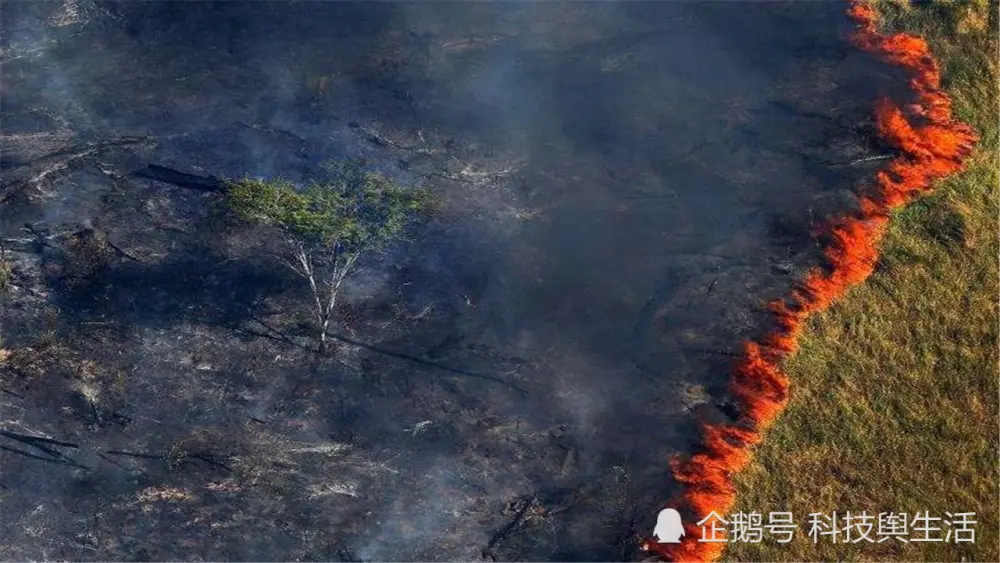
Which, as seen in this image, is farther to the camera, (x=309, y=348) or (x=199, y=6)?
(x=199, y=6)

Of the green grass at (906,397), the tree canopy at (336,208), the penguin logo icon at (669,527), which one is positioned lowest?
the penguin logo icon at (669,527)

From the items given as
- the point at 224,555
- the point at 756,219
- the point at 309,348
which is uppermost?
the point at 756,219

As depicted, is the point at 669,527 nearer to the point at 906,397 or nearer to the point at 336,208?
the point at 906,397

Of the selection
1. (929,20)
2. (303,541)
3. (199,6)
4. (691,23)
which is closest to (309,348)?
(303,541)

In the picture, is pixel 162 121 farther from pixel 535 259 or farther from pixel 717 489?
pixel 717 489

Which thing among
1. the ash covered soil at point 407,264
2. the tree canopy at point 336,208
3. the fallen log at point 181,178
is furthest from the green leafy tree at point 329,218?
the fallen log at point 181,178

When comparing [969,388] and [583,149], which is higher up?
[583,149]

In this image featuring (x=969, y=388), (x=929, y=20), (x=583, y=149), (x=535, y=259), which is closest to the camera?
(x=969, y=388)

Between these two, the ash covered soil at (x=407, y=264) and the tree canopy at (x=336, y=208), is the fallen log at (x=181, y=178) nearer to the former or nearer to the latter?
the ash covered soil at (x=407, y=264)
